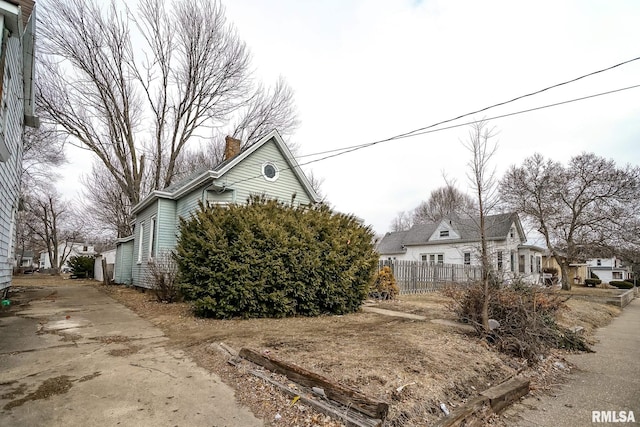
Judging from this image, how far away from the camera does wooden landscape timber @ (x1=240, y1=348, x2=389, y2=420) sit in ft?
9.43

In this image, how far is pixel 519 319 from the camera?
5918mm

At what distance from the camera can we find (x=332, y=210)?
8.72m

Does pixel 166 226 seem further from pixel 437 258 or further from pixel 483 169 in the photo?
pixel 437 258

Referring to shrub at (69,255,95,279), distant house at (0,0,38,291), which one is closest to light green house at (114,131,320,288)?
distant house at (0,0,38,291)

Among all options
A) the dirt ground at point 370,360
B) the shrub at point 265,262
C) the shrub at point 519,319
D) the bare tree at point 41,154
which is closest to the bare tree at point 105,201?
the bare tree at point 41,154

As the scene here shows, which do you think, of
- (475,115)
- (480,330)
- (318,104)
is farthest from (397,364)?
(318,104)

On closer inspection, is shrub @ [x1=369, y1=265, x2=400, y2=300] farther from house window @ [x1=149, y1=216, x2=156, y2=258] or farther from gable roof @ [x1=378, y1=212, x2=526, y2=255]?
gable roof @ [x1=378, y1=212, x2=526, y2=255]

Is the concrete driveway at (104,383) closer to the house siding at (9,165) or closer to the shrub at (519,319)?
the house siding at (9,165)

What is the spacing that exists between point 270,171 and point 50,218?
36.5 meters

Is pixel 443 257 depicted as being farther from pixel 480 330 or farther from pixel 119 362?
pixel 119 362

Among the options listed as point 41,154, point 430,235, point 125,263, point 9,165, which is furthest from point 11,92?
point 430,235

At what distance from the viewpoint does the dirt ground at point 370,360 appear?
3.34 meters

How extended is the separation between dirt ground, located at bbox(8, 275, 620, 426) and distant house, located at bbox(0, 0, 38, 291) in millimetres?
4891

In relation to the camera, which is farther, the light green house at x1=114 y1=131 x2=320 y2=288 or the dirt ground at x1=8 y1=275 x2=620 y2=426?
the light green house at x1=114 y1=131 x2=320 y2=288
